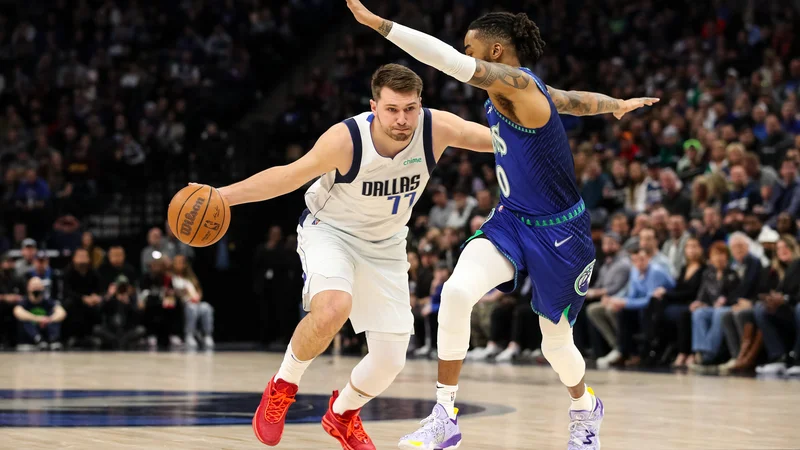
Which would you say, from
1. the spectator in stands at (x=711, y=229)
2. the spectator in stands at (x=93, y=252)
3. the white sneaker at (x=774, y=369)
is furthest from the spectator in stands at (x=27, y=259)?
the white sneaker at (x=774, y=369)

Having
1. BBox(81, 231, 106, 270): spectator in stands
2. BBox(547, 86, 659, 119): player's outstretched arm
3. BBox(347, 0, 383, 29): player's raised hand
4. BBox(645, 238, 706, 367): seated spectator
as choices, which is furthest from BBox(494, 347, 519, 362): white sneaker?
BBox(347, 0, 383, 29): player's raised hand

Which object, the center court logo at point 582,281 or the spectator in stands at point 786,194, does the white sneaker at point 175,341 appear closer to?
the spectator in stands at point 786,194

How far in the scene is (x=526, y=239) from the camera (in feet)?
19.0

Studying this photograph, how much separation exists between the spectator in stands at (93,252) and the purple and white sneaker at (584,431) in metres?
13.3

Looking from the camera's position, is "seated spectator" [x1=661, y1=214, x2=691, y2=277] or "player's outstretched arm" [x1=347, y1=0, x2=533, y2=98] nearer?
"player's outstretched arm" [x1=347, y1=0, x2=533, y2=98]

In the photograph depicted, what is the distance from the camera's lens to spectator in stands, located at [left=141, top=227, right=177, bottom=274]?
18.4 m

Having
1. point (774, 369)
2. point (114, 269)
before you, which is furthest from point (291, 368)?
point (114, 269)

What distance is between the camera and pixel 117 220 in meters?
20.6

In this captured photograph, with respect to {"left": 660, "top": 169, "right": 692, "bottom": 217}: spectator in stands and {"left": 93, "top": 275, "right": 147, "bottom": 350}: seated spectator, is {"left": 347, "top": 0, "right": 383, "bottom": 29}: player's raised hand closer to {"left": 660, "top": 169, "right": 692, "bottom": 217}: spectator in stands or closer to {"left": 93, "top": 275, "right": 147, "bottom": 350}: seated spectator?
{"left": 660, "top": 169, "right": 692, "bottom": 217}: spectator in stands

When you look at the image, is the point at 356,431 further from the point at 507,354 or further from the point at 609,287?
the point at 507,354

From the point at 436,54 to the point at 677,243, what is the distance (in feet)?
30.8

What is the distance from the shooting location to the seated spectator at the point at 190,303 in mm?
17984

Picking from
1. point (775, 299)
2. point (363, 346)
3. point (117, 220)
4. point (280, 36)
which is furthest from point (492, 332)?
point (280, 36)

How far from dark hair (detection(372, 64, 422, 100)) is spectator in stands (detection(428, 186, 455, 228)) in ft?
37.4
